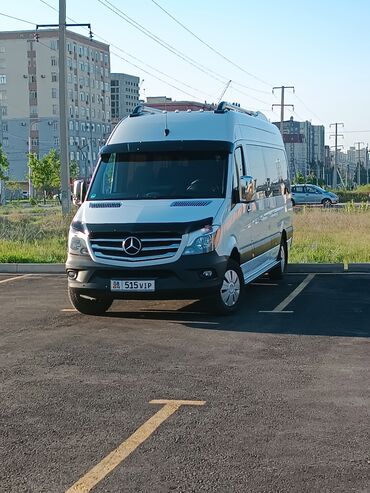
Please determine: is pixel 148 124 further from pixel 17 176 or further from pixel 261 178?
pixel 17 176

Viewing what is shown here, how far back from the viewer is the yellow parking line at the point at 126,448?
4.00 meters

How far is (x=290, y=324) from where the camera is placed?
28.0 feet

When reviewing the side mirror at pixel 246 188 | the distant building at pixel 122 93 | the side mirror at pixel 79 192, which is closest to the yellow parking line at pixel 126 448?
the side mirror at pixel 246 188

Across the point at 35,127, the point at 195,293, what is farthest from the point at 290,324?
the point at 35,127

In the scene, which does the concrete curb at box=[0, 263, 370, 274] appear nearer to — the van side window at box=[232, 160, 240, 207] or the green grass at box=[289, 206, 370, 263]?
the green grass at box=[289, 206, 370, 263]

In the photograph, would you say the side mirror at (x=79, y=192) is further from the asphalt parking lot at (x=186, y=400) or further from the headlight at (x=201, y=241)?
the headlight at (x=201, y=241)

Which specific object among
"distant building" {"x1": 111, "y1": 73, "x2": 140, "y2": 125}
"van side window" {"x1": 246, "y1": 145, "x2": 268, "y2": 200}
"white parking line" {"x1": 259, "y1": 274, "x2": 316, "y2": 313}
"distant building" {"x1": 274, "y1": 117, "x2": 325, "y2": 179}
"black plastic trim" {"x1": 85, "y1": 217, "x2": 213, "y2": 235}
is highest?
"distant building" {"x1": 111, "y1": 73, "x2": 140, "y2": 125}

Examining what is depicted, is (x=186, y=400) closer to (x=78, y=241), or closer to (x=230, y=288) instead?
(x=230, y=288)

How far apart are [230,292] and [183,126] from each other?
2.52m

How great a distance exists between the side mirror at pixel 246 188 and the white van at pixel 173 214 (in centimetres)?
2

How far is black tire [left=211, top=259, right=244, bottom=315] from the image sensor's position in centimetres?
892

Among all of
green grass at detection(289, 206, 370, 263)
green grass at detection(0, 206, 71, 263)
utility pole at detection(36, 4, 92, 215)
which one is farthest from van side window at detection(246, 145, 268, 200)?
utility pole at detection(36, 4, 92, 215)

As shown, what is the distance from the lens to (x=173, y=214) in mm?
8570

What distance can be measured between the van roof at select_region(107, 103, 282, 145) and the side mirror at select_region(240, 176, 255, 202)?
606mm
